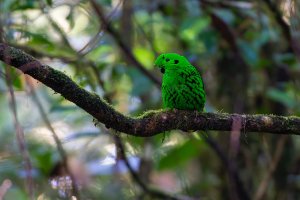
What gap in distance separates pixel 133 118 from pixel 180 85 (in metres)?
0.68

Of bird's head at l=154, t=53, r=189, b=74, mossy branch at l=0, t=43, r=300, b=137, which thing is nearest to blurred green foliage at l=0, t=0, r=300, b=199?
bird's head at l=154, t=53, r=189, b=74

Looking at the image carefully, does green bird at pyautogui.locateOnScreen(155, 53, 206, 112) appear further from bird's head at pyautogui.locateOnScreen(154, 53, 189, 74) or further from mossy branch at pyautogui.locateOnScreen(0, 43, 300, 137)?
mossy branch at pyautogui.locateOnScreen(0, 43, 300, 137)

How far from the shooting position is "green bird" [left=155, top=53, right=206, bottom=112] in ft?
10.9

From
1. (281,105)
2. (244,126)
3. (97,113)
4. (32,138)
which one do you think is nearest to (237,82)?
(281,105)

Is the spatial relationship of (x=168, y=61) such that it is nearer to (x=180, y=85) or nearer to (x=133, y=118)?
(x=180, y=85)

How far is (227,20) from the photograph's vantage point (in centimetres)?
495

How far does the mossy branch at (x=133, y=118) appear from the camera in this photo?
7.98 ft

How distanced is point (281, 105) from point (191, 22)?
1659mm

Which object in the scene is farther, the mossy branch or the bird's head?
the bird's head

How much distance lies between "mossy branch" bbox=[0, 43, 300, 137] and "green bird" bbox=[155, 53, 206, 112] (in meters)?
0.14

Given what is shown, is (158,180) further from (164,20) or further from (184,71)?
(184,71)

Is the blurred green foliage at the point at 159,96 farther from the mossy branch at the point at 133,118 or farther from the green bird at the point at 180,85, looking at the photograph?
the mossy branch at the point at 133,118

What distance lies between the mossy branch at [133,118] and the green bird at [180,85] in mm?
141

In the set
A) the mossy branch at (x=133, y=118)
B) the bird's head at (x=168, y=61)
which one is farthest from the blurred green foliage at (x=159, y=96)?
the mossy branch at (x=133, y=118)
